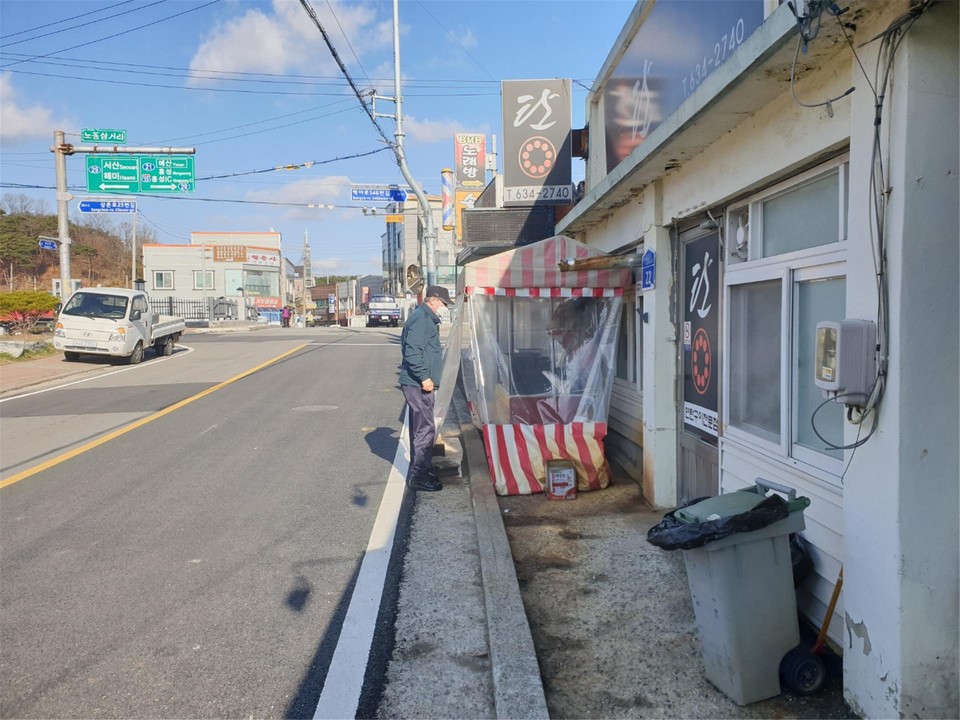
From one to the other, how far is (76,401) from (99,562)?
8.94 meters

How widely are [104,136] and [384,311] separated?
2685 centimetres

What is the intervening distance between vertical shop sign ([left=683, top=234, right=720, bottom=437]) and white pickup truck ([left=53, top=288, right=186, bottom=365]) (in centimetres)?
1636

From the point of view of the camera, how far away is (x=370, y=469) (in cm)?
781

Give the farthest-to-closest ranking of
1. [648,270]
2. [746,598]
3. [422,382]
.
Result: [422,382]
[648,270]
[746,598]

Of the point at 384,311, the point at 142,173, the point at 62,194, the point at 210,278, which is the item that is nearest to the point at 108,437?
the point at 62,194

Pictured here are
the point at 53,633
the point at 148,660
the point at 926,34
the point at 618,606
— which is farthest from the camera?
the point at 618,606

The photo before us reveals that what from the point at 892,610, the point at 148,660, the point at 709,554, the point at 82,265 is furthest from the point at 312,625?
the point at 82,265

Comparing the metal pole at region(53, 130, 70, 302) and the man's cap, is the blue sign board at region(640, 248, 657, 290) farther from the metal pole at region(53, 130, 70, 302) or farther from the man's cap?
the metal pole at region(53, 130, 70, 302)

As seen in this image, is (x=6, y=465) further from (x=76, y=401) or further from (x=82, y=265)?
(x=82, y=265)

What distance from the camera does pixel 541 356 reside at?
747 centimetres

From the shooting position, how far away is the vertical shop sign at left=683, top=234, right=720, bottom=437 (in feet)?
17.1

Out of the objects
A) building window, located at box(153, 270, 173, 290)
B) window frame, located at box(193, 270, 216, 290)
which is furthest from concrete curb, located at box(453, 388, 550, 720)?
building window, located at box(153, 270, 173, 290)

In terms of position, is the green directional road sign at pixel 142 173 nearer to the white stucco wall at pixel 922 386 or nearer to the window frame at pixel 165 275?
the white stucco wall at pixel 922 386

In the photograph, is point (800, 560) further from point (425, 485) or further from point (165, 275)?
point (165, 275)
